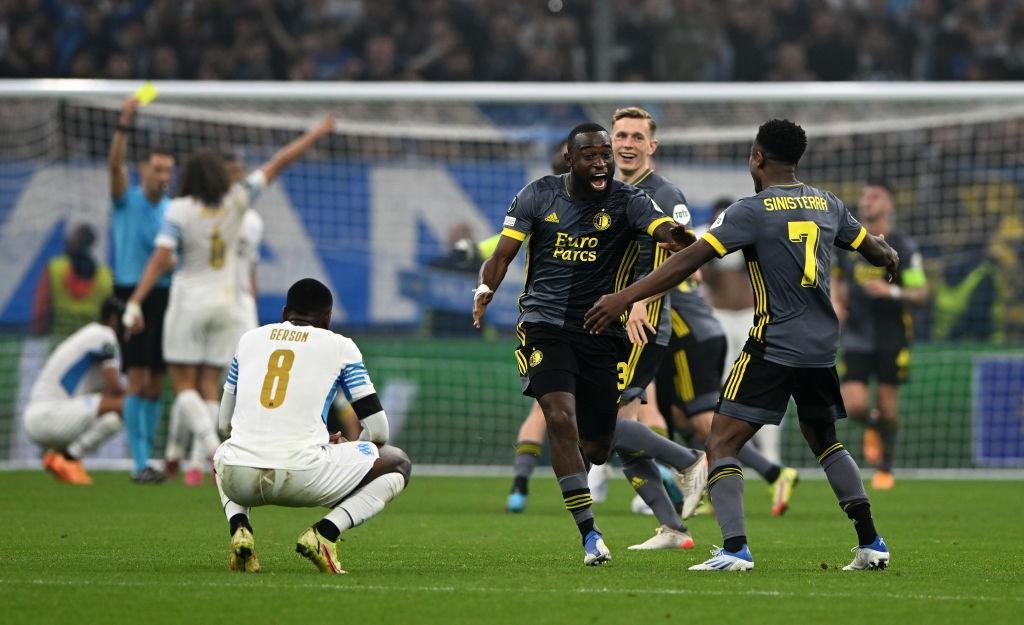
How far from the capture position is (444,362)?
15.5 m

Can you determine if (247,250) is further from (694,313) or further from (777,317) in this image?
(777,317)

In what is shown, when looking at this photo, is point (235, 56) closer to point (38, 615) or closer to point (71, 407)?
point (71, 407)

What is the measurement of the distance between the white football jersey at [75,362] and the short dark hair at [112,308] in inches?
5.3

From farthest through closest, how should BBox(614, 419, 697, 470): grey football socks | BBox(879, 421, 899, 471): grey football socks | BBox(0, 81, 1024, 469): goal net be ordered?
BBox(0, 81, 1024, 469): goal net → BBox(879, 421, 899, 471): grey football socks → BBox(614, 419, 697, 470): grey football socks

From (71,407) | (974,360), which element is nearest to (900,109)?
(974,360)

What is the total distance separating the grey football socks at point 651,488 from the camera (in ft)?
26.8

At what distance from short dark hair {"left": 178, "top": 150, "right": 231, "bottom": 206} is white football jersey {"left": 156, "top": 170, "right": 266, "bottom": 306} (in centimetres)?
7

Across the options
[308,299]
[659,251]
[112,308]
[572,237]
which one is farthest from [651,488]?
[112,308]

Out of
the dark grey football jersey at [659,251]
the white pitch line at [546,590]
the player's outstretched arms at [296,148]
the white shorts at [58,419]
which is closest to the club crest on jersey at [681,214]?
the dark grey football jersey at [659,251]

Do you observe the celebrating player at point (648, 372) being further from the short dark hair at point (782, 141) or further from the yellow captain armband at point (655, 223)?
the short dark hair at point (782, 141)

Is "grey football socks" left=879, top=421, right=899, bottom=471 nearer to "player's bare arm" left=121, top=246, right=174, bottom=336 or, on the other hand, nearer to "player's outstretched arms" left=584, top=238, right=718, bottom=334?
"player's bare arm" left=121, top=246, right=174, bottom=336

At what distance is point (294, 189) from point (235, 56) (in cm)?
473

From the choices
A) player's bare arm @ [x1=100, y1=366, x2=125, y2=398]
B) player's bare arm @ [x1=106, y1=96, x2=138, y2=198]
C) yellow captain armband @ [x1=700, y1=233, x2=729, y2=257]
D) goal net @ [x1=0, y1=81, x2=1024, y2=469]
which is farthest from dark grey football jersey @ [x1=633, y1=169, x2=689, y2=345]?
goal net @ [x1=0, y1=81, x2=1024, y2=469]

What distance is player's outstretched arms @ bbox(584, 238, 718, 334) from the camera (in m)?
6.78
